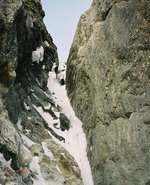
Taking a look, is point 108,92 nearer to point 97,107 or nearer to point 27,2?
point 97,107

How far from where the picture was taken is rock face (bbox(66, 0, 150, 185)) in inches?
884

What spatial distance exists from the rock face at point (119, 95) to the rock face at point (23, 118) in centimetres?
311

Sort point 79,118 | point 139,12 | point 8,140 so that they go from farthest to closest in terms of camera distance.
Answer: point 79,118 < point 139,12 < point 8,140

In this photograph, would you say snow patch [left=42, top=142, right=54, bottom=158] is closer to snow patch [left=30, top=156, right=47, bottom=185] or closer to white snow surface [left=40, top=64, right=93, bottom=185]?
snow patch [left=30, top=156, right=47, bottom=185]

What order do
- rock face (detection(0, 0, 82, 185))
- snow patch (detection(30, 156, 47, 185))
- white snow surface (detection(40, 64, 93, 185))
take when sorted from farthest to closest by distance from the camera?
white snow surface (detection(40, 64, 93, 185)) → snow patch (detection(30, 156, 47, 185)) → rock face (detection(0, 0, 82, 185))

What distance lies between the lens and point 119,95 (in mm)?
25000

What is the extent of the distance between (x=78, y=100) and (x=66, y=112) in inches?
71.8

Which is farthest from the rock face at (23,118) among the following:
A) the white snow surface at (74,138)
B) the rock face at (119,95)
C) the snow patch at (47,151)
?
the rock face at (119,95)

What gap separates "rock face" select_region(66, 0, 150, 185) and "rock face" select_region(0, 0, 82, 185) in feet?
10.2

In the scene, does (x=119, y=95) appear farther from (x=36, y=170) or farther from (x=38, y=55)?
(x=38, y=55)

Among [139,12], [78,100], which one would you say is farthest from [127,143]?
[78,100]

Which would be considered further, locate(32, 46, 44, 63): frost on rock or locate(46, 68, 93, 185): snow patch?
locate(32, 46, 44, 63): frost on rock

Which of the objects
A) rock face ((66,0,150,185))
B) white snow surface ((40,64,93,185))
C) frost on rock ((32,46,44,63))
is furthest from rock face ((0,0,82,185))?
rock face ((66,0,150,185))

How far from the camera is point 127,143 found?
76.2ft
